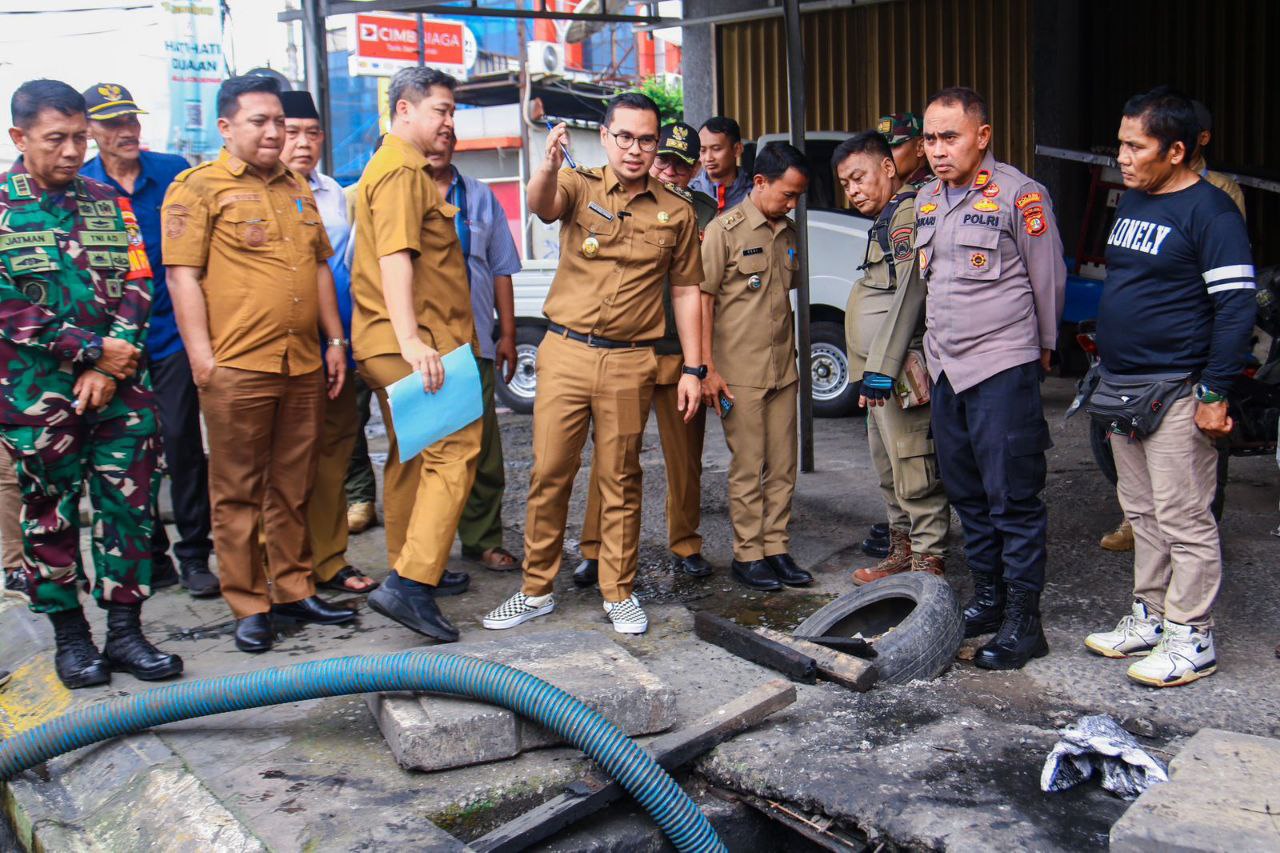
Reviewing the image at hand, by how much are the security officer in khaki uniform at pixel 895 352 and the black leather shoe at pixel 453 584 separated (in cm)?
158

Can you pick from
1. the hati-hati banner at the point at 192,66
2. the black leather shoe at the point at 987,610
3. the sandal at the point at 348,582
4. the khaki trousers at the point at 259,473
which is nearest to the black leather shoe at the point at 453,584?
the sandal at the point at 348,582

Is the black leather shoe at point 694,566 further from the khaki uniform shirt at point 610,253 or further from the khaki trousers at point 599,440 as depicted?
the khaki uniform shirt at point 610,253

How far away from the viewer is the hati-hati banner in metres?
8.27

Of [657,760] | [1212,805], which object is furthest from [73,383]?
[1212,805]

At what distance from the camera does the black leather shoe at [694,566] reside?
15.9ft

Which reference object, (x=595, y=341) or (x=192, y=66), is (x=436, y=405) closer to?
(x=595, y=341)

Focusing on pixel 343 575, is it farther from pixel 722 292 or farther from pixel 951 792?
pixel 951 792

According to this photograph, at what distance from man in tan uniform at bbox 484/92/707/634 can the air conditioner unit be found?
1819cm

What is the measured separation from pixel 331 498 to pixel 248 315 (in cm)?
112

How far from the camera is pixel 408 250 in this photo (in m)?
3.92

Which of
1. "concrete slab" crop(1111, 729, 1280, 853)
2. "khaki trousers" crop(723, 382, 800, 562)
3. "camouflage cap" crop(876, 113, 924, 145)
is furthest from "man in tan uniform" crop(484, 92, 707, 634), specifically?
"concrete slab" crop(1111, 729, 1280, 853)

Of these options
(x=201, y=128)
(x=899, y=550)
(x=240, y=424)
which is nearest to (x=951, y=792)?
(x=899, y=550)

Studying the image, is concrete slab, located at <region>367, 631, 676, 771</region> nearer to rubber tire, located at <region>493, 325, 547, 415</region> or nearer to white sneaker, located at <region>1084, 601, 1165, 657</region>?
white sneaker, located at <region>1084, 601, 1165, 657</region>

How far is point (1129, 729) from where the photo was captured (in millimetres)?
3258
